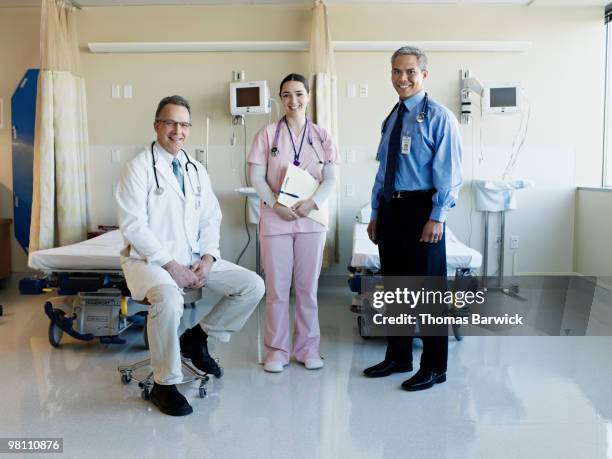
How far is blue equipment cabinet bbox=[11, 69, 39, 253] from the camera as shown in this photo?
5.27 meters

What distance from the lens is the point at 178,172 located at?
2.85 meters

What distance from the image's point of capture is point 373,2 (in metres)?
5.14

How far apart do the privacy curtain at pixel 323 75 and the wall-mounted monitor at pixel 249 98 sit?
1.40 feet

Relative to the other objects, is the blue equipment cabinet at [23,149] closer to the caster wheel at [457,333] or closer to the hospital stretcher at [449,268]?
the hospital stretcher at [449,268]

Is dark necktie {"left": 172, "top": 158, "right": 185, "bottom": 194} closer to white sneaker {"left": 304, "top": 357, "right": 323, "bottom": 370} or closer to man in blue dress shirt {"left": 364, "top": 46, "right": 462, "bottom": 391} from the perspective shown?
man in blue dress shirt {"left": 364, "top": 46, "right": 462, "bottom": 391}

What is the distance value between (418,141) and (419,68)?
34 cm

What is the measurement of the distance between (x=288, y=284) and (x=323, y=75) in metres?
2.36

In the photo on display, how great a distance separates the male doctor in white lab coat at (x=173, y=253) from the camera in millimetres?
2586

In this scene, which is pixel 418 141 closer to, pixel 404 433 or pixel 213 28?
pixel 404 433

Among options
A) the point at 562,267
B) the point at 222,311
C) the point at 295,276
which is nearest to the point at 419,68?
the point at 295,276

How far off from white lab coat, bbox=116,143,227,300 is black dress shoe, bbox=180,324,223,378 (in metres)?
0.38

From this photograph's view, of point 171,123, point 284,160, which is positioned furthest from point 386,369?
point 171,123

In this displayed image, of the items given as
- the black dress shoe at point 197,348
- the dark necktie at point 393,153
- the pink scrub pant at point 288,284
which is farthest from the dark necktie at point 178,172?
the dark necktie at point 393,153

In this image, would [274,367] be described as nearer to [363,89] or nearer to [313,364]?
[313,364]
